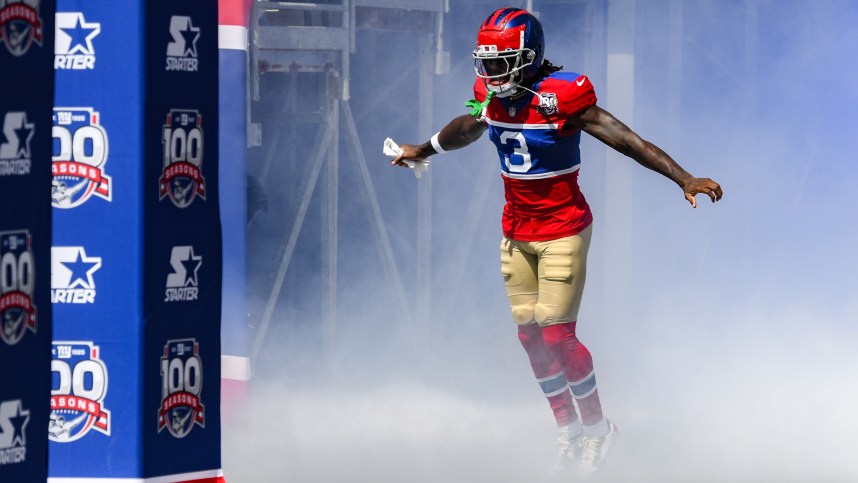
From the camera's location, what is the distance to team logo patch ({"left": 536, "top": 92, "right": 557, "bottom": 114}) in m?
7.77

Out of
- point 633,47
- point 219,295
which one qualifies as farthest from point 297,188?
point 219,295

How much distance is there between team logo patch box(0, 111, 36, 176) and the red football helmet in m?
3.23

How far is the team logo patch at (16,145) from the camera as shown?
5.01 metres

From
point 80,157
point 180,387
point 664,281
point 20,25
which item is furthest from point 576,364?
point 664,281

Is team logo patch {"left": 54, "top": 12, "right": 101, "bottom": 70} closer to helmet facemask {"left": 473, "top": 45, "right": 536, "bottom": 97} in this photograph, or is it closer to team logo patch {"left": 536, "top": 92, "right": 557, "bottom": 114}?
helmet facemask {"left": 473, "top": 45, "right": 536, "bottom": 97}

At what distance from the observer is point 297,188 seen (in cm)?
1352

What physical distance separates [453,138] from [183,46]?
2.64 meters

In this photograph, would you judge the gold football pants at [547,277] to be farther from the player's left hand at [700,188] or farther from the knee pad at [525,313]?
the player's left hand at [700,188]

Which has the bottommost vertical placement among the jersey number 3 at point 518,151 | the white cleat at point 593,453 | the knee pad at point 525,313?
the white cleat at point 593,453

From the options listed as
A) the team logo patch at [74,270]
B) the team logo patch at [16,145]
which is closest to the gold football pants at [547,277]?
the team logo patch at [74,270]

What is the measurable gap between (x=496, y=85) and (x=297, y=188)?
19.3 ft

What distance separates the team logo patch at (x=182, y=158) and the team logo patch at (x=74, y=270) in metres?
0.41

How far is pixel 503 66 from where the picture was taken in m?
7.80

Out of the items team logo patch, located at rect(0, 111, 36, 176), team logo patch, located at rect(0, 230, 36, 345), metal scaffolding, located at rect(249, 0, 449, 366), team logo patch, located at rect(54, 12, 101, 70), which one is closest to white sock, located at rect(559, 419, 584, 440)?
team logo patch, located at rect(54, 12, 101, 70)
